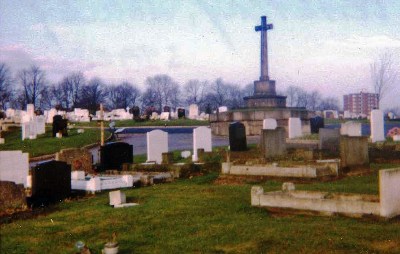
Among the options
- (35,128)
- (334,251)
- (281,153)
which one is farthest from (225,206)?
(35,128)

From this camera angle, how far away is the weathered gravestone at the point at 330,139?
18.9 metres

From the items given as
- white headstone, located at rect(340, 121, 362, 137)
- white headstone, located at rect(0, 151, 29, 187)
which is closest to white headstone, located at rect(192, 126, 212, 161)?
white headstone, located at rect(340, 121, 362, 137)

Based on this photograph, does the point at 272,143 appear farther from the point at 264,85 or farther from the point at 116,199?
the point at 264,85

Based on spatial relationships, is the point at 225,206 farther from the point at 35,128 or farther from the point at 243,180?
the point at 35,128

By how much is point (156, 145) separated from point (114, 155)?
255cm

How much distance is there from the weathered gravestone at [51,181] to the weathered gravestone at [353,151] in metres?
8.10

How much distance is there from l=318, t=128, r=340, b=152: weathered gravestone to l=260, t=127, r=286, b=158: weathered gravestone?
7.42ft

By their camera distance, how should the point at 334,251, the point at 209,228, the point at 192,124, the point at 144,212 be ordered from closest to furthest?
the point at 334,251
the point at 209,228
the point at 144,212
the point at 192,124

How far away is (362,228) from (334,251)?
5.04 ft

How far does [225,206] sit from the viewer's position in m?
10.1

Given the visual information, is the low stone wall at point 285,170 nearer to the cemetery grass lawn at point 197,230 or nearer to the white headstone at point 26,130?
the cemetery grass lawn at point 197,230

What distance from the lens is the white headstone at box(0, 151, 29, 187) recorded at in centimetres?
1327

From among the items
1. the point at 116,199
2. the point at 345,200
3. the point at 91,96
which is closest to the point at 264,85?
the point at 116,199

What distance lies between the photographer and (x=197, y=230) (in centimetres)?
799
